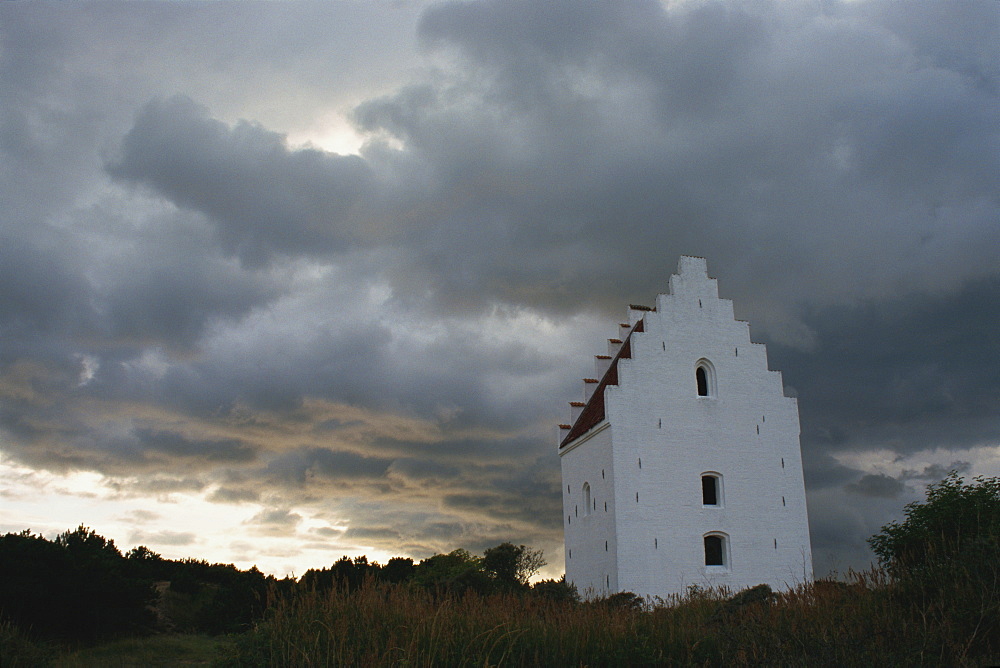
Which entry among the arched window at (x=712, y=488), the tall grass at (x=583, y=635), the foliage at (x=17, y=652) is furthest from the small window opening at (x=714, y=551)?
the foliage at (x=17, y=652)

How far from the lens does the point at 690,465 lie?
84.7ft

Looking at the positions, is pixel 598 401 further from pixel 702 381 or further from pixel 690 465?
pixel 690 465

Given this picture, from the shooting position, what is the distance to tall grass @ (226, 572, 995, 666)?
30.3 feet

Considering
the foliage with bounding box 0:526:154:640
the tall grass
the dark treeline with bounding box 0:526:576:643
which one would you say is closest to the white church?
the dark treeline with bounding box 0:526:576:643

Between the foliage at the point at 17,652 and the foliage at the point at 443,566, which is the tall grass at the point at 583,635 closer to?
the foliage at the point at 17,652

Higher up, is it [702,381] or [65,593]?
[702,381]

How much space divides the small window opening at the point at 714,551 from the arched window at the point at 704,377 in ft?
17.0

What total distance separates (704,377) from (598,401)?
14.5ft

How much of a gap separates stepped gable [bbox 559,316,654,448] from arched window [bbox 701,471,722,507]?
4.38 metres

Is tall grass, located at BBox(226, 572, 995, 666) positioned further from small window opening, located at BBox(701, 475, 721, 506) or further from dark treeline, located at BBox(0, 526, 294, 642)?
small window opening, located at BBox(701, 475, 721, 506)

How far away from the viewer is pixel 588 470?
91.5ft

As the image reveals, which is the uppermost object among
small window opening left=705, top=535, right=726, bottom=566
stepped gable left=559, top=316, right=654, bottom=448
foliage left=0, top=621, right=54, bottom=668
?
stepped gable left=559, top=316, right=654, bottom=448

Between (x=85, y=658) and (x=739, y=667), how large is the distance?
13.0 m

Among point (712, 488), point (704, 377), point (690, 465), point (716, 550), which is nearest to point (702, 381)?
point (704, 377)
